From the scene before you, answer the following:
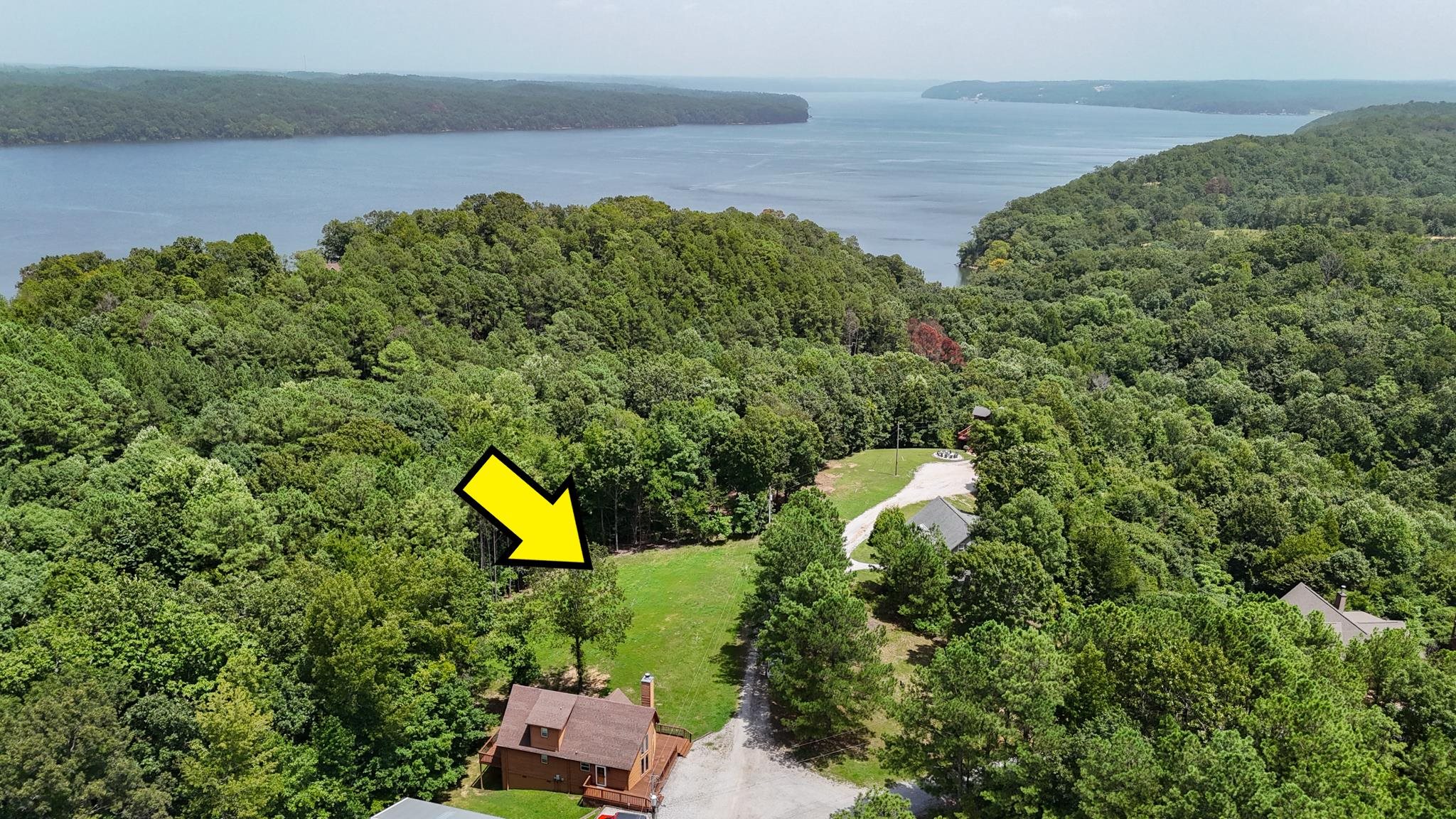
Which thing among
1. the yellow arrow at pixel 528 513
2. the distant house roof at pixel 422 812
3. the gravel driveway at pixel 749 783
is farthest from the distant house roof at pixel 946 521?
the yellow arrow at pixel 528 513

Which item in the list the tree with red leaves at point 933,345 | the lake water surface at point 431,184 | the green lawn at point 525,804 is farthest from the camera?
the lake water surface at point 431,184

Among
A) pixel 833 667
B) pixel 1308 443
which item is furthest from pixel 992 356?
pixel 833 667

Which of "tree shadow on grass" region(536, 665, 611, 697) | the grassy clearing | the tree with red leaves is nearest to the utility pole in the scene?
the tree with red leaves

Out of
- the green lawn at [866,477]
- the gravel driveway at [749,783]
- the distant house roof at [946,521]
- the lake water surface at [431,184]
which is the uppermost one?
the lake water surface at [431,184]

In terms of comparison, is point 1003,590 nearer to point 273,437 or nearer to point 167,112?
point 273,437

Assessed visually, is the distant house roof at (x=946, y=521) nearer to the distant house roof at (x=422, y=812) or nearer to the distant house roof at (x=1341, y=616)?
the distant house roof at (x=1341, y=616)

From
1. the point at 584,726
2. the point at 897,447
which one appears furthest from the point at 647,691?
the point at 897,447

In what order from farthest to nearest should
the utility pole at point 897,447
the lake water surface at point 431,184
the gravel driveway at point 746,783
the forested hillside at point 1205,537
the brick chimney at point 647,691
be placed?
the lake water surface at point 431,184, the utility pole at point 897,447, the brick chimney at point 647,691, the gravel driveway at point 746,783, the forested hillside at point 1205,537

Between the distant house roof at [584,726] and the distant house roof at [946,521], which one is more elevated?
the distant house roof at [946,521]
